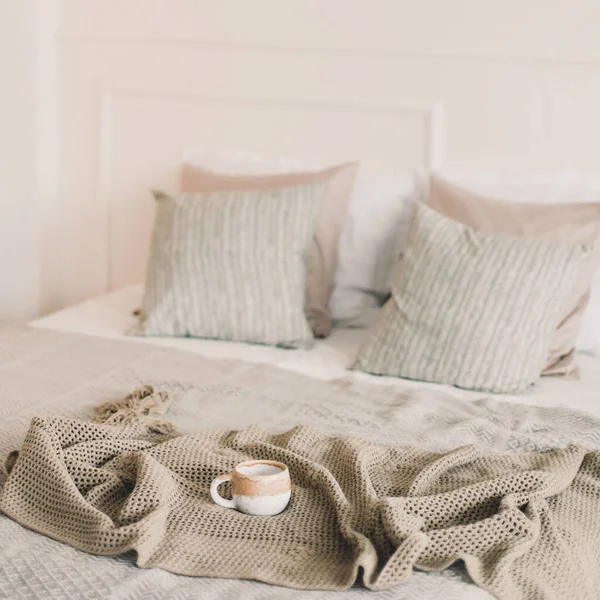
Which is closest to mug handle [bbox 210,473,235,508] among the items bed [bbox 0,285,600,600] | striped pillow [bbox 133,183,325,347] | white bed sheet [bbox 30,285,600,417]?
bed [bbox 0,285,600,600]

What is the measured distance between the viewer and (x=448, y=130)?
252 cm

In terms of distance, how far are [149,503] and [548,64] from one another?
182 centimetres

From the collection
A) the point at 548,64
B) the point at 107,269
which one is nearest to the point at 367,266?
the point at 548,64

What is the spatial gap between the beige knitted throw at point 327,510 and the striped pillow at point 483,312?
49cm

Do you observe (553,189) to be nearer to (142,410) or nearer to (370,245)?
(370,245)

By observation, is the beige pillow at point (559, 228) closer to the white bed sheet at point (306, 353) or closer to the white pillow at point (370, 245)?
the white bed sheet at point (306, 353)

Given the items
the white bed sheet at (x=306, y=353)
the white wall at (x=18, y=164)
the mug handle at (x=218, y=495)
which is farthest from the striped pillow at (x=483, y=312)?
the white wall at (x=18, y=164)

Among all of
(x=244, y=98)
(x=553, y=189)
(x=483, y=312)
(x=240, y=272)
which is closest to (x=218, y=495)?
(x=483, y=312)

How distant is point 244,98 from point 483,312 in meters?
1.17

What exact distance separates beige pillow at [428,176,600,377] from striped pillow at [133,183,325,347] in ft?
1.32

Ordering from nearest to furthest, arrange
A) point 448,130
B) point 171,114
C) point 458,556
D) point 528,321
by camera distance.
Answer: point 458,556
point 528,321
point 448,130
point 171,114

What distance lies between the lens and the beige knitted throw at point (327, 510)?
102cm

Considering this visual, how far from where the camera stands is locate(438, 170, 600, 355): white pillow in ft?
6.84

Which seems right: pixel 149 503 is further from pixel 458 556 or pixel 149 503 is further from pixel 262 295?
pixel 262 295
